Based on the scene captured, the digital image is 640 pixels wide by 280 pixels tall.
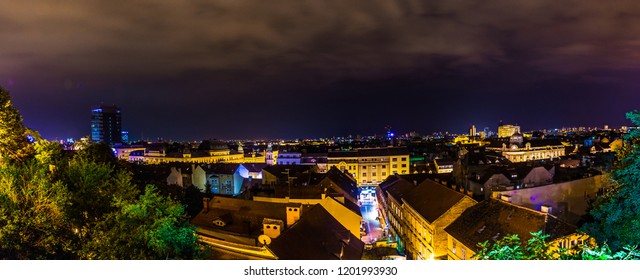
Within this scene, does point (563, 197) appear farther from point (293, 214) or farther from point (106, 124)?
point (106, 124)

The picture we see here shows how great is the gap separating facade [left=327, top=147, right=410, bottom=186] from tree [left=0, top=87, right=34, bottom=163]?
4833cm

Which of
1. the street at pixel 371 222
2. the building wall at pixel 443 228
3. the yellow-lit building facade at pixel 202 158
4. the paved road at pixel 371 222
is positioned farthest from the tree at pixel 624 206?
the yellow-lit building facade at pixel 202 158

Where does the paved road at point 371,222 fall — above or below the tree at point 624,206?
below

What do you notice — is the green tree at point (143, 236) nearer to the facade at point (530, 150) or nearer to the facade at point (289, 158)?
the facade at point (289, 158)

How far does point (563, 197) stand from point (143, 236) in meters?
21.8

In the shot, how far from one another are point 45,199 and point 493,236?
50.2 ft

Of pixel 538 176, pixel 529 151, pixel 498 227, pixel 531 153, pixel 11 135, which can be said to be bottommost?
pixel 531 153

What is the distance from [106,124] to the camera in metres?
144

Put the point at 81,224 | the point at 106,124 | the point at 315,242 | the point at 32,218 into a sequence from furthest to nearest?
1. the point at 106,124
2. the point at 315,242
3. the point at 81,224
4. the point at 32,218

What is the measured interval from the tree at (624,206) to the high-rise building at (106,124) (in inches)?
5678

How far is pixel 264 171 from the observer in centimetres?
4531

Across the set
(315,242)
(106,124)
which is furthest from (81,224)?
(106,124)

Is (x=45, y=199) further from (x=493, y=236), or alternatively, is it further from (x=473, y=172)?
(x=473, y=172)

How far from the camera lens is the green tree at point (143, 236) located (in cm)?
1102
